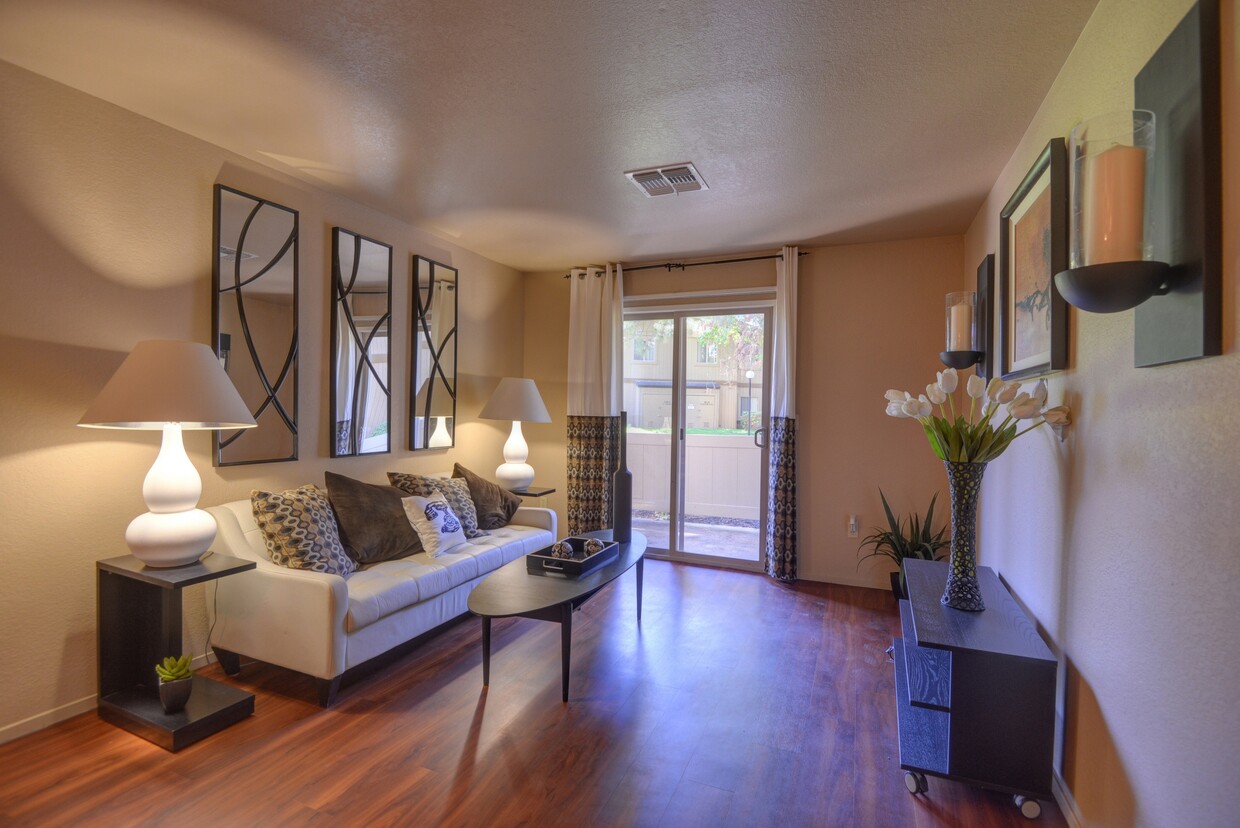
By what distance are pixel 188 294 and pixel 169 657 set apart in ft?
5.24

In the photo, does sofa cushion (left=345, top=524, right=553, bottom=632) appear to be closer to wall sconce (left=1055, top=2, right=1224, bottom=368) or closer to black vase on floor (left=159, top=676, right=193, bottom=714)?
black vase on floor (left=159, top=676, right=193, bottom=714)

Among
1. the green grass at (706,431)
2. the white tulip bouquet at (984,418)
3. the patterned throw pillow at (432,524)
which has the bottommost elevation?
the patterned throw pillow at (432,524)

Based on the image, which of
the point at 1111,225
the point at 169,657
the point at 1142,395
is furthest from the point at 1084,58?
the point at 169,657

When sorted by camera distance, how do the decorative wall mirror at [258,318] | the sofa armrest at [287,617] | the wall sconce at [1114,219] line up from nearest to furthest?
the wall sconce at [1114,219] → the sofa armrest at [287,617] → the decorative wall mirror at [258,318]

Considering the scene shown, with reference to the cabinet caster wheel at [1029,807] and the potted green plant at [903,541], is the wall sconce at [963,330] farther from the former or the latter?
the cabinet caster wheel at [1029,807]

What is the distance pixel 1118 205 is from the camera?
119 cm

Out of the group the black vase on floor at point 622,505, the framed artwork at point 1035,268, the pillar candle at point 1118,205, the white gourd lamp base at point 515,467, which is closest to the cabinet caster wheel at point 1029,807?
the framed artwork at point 1035,268

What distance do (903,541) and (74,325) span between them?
455 cm

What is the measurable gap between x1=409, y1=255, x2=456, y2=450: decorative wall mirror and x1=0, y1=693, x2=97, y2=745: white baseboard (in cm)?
203

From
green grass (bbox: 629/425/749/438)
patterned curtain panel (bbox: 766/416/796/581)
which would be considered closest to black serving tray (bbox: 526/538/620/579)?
patterned curtain panel (bbox: 766/416/796/581)

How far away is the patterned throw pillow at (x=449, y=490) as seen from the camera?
354 centimetres

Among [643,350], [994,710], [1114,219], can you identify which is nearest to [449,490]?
[643,350]

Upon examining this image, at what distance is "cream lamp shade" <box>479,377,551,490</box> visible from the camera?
13.9 feet

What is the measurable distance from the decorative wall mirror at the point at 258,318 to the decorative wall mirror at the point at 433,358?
91cm
